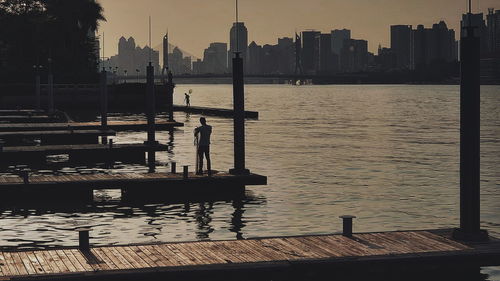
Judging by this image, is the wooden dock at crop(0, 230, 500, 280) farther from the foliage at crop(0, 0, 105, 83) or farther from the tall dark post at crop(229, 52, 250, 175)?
the foliage at crop(0, 0, 105, 83)

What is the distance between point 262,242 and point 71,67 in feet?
423

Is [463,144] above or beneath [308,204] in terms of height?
above

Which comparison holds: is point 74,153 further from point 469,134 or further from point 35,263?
point 469,134

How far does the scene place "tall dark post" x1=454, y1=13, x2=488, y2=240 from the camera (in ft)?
65.9

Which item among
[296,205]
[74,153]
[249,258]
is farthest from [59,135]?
[249,258]

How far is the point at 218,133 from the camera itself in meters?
81.1

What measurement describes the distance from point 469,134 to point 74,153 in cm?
2897

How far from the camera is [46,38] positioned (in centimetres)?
14225

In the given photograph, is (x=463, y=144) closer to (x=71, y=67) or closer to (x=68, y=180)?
(x=68, y=180)

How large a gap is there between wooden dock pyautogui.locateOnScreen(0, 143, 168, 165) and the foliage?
312 feet

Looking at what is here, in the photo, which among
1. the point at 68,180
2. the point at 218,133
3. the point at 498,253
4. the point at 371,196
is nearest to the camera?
the point at 498,253

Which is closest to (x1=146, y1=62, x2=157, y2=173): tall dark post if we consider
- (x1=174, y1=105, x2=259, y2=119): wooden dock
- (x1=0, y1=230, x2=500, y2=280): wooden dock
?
(x1=0, y1=230, x2=500, y2=280): wooden dock

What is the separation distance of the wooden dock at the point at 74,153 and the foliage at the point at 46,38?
94.9 meters

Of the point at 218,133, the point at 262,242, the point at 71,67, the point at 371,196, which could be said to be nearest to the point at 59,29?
the point at 71,67
